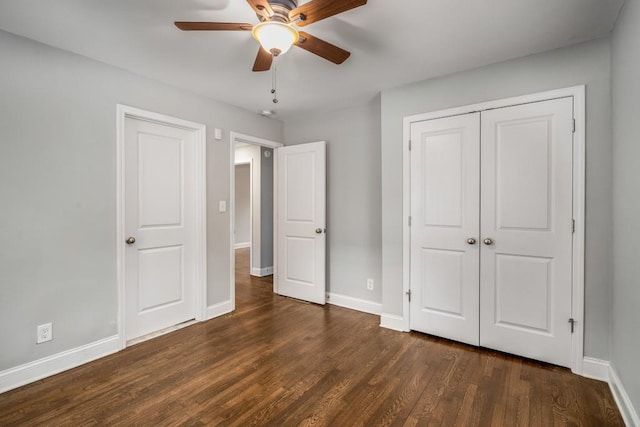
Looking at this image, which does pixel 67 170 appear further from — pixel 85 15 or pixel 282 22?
pixel 282 22

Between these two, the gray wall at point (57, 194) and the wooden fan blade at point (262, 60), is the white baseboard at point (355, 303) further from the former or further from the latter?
the wooden fan blade at point (262, 60)

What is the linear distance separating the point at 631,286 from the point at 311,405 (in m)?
1.99

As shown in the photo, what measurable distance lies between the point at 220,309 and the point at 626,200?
3590mm

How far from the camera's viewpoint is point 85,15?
191 centimetres

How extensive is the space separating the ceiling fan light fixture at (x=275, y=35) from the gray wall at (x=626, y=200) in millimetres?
1829

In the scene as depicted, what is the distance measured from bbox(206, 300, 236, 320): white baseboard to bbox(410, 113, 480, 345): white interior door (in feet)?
6.69

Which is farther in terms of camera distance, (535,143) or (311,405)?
(535,143)

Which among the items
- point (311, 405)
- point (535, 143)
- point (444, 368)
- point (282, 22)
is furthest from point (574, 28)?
A: point (311, 405)

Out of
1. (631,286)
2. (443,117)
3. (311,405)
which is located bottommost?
(311,405)

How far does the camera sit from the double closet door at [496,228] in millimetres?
2314

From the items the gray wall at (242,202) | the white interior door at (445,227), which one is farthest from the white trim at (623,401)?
the gray wall at (242,202)

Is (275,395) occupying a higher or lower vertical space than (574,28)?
lower

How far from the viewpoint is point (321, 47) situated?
73.5 inches

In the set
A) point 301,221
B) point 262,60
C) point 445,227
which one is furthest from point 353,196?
point 262,60
